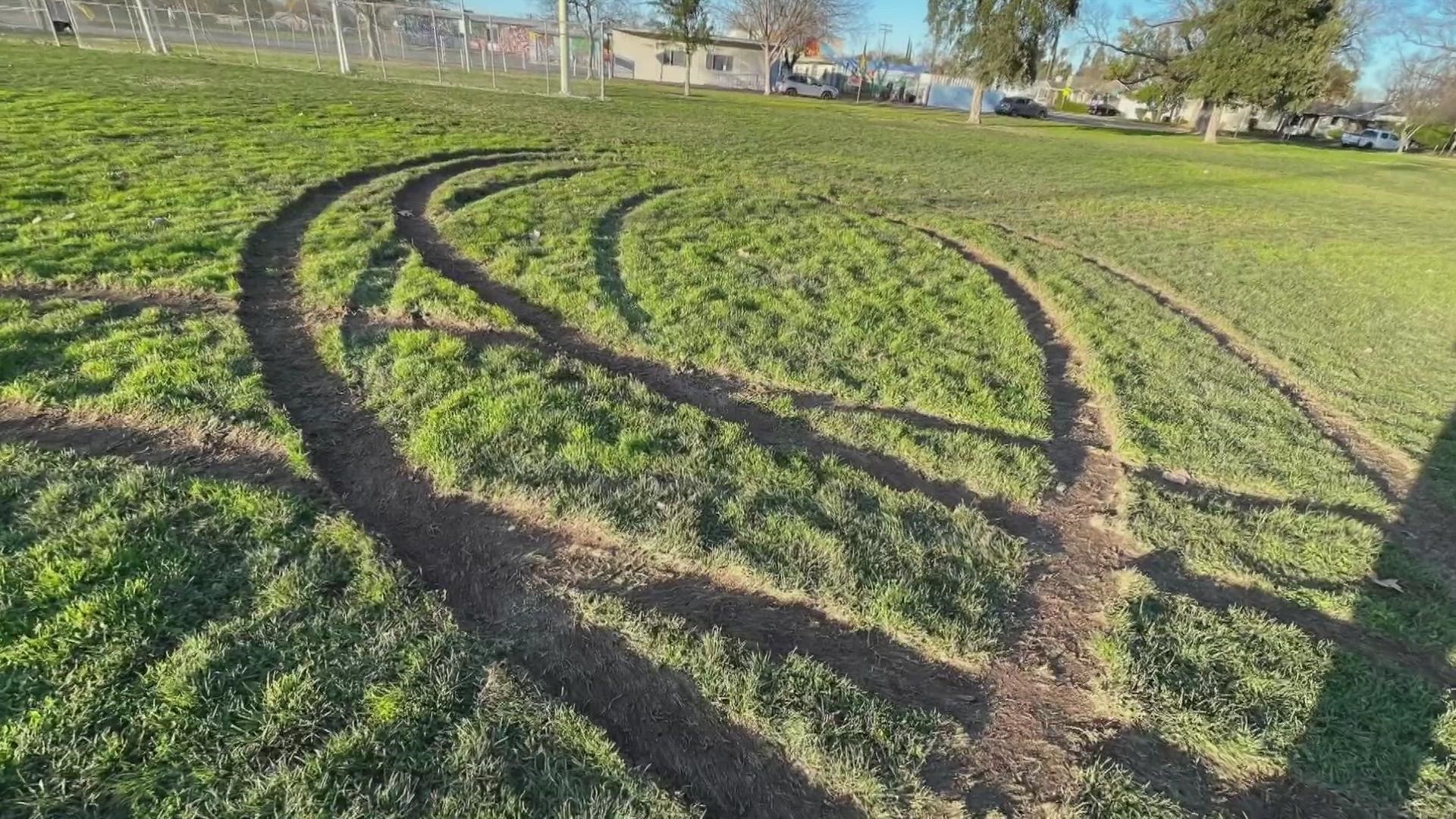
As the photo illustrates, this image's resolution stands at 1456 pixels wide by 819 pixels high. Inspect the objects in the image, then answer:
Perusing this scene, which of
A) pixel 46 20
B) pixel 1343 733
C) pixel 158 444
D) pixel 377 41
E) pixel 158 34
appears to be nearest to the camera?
pixel 1343 733

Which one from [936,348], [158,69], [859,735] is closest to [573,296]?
[936,348]

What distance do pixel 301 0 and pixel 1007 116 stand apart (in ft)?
144

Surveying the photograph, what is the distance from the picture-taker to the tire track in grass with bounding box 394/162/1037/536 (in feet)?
12.1

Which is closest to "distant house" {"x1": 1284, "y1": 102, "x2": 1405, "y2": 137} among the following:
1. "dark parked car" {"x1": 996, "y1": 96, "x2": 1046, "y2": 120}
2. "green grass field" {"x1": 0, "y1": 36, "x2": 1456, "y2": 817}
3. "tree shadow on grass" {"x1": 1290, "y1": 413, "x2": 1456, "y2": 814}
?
"dark parked car" {"x1": 996, "y1": 96, "x2": 1046, "y2": 120}

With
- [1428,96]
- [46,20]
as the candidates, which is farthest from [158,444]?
[1428,96]

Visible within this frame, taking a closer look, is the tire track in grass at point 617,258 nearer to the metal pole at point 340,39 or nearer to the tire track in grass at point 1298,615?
the tire track in grass at point 1298,615

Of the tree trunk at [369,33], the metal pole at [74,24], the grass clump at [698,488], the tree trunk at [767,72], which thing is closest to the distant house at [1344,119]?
the tree trunk at [767,72]

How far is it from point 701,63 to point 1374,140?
48.1 m

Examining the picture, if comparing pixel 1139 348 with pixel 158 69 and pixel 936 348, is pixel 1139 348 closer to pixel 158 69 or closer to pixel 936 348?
pixel 936 348

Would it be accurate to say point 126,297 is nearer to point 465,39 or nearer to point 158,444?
point 158,444

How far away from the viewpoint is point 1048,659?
2.68 metres

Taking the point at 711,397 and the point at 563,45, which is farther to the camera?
the point at 563,45

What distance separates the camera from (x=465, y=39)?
26.4 m

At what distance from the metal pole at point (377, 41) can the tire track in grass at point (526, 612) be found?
25094mm
